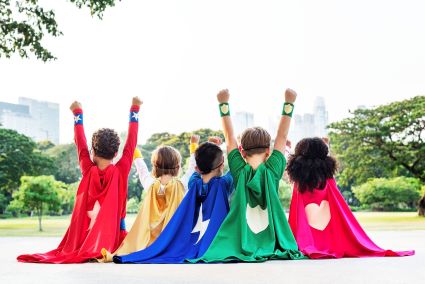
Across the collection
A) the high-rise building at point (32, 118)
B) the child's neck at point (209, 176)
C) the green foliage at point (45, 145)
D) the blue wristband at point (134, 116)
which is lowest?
the child's neck at point (209, 176)

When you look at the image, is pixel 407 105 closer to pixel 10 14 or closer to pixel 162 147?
pixel 10 14

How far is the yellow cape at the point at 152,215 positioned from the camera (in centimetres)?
523

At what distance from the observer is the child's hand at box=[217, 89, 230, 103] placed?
5066mm

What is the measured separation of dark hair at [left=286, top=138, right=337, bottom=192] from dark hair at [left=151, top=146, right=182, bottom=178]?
984 millimetres

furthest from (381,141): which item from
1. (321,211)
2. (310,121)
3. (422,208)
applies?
(321,211)

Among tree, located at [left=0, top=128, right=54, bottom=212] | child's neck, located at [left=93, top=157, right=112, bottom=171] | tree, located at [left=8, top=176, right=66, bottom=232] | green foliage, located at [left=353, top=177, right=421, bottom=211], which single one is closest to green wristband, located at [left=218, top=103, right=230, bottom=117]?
child's neck, located at [left=93, top=157, right=112, bottom=171]

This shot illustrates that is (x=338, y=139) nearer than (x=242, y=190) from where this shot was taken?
No

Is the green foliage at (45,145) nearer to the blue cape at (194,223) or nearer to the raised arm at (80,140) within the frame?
the raised arm at (80,140)

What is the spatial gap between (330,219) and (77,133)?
7.67 ft

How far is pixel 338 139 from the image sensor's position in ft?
105

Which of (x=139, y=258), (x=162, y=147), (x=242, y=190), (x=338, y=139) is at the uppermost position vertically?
(x=338, y=139)

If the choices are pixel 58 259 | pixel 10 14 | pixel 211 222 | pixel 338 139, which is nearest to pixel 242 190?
pixel 211 222

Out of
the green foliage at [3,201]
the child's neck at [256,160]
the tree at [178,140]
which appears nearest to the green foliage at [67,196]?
the green foliage at [3,201]

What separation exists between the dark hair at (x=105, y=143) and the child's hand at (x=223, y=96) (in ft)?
3.31
